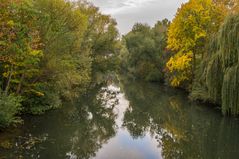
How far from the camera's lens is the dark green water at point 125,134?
58.7ft

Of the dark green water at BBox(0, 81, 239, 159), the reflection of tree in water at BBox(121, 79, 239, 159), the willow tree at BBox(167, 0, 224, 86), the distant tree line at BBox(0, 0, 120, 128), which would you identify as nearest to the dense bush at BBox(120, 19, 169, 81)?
the willow tree at BBox(167, 0, 224, 86)

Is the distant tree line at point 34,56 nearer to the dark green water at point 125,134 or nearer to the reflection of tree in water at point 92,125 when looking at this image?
the dark green water at point 125,134

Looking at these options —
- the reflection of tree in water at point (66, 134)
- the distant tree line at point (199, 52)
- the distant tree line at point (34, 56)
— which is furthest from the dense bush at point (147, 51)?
the reflection of tree in water at point (66, 134)

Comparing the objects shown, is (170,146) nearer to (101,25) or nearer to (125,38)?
(101,25)

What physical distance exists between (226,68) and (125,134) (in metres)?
8.79

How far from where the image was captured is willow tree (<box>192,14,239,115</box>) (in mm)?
24375

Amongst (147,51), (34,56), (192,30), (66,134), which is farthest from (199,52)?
(34,56)

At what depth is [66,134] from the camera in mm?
21375

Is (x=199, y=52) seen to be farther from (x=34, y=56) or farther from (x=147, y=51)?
(x=34, y=56)

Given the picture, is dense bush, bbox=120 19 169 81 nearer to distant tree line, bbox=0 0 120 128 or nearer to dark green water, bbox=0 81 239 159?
dark green water, bbox=0 81 239 159

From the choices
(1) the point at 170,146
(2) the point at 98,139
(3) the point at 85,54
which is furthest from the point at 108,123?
(3) the point at 85,54

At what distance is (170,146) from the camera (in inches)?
781

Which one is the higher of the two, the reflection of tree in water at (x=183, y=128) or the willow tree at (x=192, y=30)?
the willow tree at (x=192, y=30)

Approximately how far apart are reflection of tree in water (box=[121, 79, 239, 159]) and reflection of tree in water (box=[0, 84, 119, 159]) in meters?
1.92
